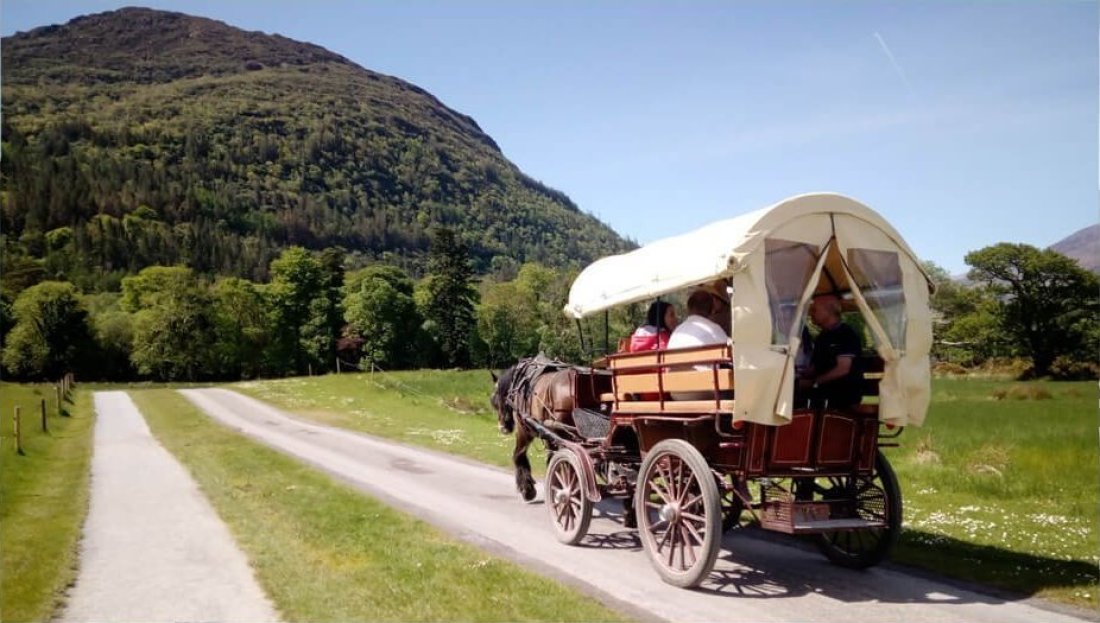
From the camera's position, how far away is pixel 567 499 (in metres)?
10.0

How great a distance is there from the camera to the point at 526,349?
86938 mm

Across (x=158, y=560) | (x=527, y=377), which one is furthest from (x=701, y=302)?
(x=158, y=560)

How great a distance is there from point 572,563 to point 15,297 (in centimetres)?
9911

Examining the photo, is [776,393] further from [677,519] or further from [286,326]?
[286,326]

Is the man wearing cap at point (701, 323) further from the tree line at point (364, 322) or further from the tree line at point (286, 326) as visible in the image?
the tree line at point (286, 326)

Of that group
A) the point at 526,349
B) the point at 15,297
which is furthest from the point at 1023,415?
the point at 15,297

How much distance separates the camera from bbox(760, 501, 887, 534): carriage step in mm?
7448

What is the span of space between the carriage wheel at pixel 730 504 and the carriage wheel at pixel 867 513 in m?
0.94

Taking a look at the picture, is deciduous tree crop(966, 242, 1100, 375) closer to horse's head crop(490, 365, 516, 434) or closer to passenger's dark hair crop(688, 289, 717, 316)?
horse's head crop(490, 365, 516, 434)

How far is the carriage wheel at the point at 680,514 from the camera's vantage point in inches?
291

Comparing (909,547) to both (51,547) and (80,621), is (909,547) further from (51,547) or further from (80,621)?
(51,547)

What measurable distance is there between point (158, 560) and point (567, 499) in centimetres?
524

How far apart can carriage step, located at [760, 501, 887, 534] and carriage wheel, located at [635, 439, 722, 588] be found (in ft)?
2.10

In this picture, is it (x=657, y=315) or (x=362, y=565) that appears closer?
(x=362, y=565)
